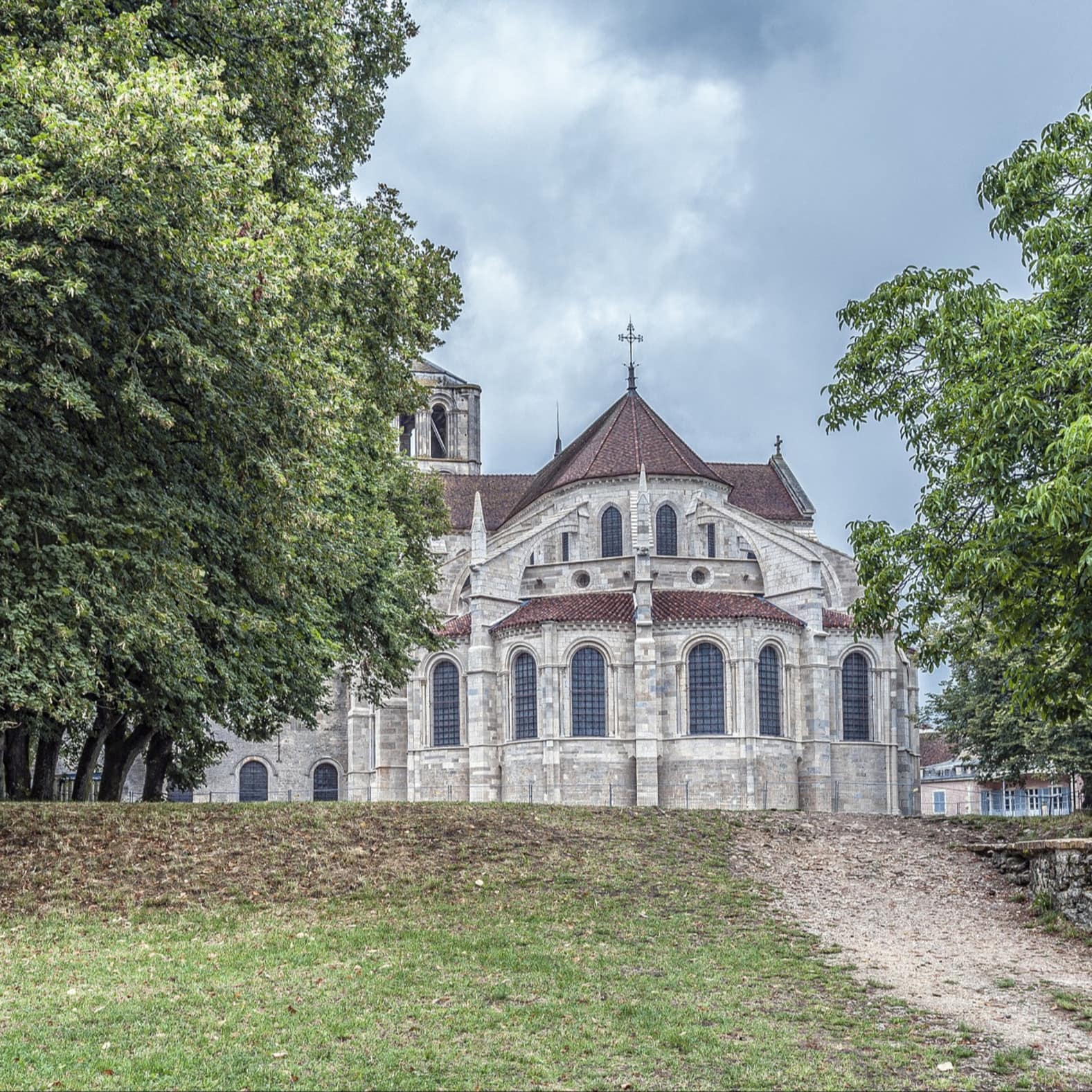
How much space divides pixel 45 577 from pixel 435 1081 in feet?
22.5

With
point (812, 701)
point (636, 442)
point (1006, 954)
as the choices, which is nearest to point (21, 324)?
point (1006, 954)

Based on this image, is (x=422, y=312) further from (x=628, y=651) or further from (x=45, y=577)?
(x=628, y=651)

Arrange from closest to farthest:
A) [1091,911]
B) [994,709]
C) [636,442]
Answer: [1091,911]
[994,709]
[636,442]

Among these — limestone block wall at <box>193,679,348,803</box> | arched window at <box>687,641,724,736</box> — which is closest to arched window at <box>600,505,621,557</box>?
arched window at <box>687,641,724,736</box>

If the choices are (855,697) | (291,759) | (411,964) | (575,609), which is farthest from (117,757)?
(291,759)

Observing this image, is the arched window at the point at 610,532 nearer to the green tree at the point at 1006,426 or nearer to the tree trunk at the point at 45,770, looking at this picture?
the tree trunk at the point at 45,770

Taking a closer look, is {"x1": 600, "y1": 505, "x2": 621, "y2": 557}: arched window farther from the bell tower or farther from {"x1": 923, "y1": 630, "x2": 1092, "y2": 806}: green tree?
the bell tower

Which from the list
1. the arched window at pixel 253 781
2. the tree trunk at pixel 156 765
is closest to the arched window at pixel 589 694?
the tree trunk at pixel 156 765

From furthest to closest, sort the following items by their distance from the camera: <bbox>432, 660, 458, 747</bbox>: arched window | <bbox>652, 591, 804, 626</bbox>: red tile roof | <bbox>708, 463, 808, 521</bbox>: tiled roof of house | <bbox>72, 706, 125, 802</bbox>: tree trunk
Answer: <bbox>708, 463, 808, 521</bbox>: tiled roof of house, <bbox>432, 660, 458, 747</bbox>: arched window, <bbox>652, 591, 804, 626</bbox>: red tile roof, <bbox>72, 706, 125, 802</bbox>: tree trunk

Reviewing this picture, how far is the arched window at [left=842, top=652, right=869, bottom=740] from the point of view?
43.5 meters

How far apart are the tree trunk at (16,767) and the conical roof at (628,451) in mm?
27881

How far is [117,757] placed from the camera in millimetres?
24078

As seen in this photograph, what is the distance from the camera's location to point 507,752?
138 feet

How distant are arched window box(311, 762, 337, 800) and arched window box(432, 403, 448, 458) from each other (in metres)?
20.1
